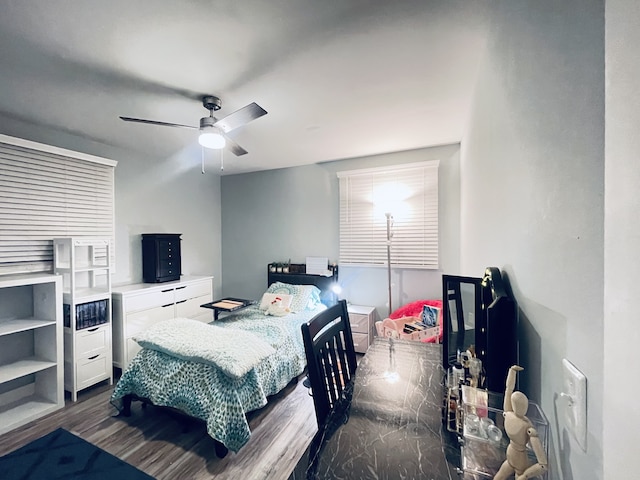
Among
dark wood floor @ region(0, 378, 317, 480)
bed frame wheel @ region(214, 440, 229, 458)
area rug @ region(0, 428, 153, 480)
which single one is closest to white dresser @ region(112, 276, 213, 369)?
dark wood floor @ region(0, 378, 317, 480)

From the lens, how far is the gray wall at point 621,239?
371 mm

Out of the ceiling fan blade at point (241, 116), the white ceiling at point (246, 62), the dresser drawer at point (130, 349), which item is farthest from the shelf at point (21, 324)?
the ceiling fan blade at point (241, 116)

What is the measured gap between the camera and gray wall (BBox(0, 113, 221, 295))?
3118mm

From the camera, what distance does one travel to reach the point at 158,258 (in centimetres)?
352

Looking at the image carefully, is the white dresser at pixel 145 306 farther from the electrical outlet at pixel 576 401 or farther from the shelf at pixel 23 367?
the electrical outlet at pixel 576 401

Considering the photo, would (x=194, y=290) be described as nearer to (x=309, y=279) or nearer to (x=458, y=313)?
(x=309, y=279)

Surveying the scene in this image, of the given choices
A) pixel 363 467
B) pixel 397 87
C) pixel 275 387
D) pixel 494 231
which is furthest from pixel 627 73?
pixel 275 387

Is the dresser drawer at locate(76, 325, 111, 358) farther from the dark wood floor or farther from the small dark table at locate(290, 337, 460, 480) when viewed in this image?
the small dark table at locate(290, 337, 460, 480)

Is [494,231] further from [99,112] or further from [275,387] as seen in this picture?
[99,112]

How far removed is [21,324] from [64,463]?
1.25 metres

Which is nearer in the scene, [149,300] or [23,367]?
[23,367]

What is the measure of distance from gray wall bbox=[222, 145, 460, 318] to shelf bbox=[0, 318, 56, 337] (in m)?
2.44

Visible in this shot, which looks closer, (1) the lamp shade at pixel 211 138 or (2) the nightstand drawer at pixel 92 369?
(1) the lamp shade at pixel 211 138

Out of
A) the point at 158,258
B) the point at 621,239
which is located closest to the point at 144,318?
the point at 158,258
